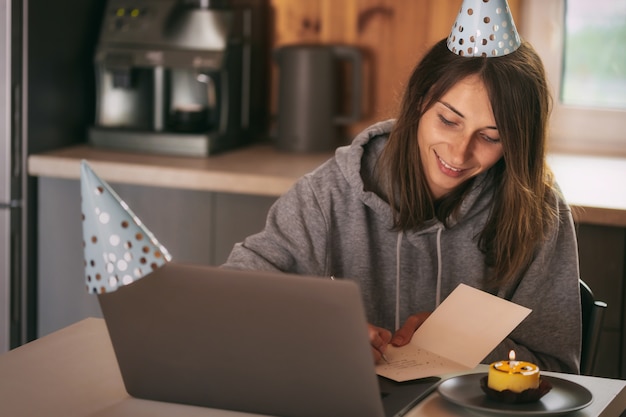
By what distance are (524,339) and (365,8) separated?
4.90 ft

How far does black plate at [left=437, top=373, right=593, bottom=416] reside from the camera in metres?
1.26

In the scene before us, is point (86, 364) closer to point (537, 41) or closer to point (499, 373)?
point (499, 373)

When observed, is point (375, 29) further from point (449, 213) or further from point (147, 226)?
point (449, 213)

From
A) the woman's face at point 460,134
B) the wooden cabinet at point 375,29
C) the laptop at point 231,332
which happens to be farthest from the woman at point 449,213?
the wooden cabinet at point 375,29

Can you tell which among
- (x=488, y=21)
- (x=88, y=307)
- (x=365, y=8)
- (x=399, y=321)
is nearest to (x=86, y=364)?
(x=399, y=321)

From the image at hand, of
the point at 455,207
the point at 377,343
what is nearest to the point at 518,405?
the point at 377,343

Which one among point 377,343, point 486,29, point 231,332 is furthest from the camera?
point 486,29

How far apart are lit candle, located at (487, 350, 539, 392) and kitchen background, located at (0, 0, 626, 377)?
113 cm

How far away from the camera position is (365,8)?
2.99m

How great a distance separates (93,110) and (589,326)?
5.63ft

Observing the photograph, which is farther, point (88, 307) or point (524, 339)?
point (88, 307)

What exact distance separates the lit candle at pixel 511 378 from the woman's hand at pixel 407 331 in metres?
0.24

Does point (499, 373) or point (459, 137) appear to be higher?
point (459, 137)

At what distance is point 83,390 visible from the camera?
1366 millimetres
